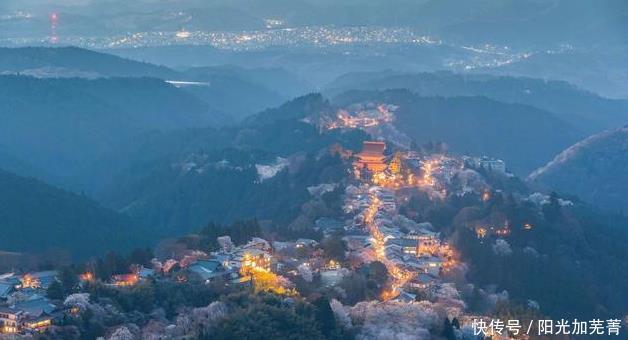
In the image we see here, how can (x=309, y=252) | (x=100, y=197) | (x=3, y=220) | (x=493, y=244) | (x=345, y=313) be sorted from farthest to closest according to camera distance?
1. (x=100, y=197)
2. (x=3, y=220)
3. (x=493, y=244)
4. (x=309, y=252)
5. (x=345, y=313)

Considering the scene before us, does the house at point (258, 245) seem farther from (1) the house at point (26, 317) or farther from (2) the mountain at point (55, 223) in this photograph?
(2) the mountain at point (55, 223)

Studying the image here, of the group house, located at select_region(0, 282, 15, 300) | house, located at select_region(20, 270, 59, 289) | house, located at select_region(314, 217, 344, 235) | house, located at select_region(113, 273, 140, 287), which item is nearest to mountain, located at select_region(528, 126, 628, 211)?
house, located at select_region(314, 217, 344, 235)

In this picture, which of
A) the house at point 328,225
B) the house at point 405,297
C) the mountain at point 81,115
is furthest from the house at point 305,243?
the mountain at point 81,115

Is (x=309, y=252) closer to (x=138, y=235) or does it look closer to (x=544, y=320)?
(x=544, y=320)

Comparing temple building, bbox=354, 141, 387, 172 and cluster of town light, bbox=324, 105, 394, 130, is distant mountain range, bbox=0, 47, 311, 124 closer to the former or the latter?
cluster of town light, bbox=324, 105, 394, 130

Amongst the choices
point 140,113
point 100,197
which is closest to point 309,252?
point 100,197
